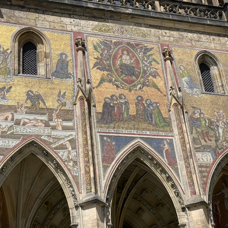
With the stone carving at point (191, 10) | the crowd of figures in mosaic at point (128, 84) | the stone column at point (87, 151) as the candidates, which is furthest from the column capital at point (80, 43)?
the stone carving at point (191, 10)

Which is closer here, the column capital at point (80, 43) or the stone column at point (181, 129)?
the stone column at point (181, 129)

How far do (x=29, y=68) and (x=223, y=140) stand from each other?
6.22 m

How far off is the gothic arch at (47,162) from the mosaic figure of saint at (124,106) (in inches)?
96.8

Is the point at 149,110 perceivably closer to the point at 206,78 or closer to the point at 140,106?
the point at 140,106

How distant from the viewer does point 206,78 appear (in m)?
15.5

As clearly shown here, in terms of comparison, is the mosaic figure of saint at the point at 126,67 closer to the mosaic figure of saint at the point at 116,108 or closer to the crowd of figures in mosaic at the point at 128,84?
the crowd of figures in mosaic at the point at 128,84

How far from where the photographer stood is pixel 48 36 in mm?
13930

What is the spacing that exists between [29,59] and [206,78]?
19.4ft

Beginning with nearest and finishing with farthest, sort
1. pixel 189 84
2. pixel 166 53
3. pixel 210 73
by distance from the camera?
1. pixel 189 84
2. pixel 166 53
3. pixel 210 73

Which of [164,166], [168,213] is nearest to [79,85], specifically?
[164,166]

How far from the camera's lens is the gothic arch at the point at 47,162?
38.2ft

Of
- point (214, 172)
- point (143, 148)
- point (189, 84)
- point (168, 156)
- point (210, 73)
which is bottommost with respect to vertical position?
point (214, 172)

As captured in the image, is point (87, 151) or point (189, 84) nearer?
point (87, 151)

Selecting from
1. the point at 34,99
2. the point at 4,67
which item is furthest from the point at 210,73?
the point at 4,67
